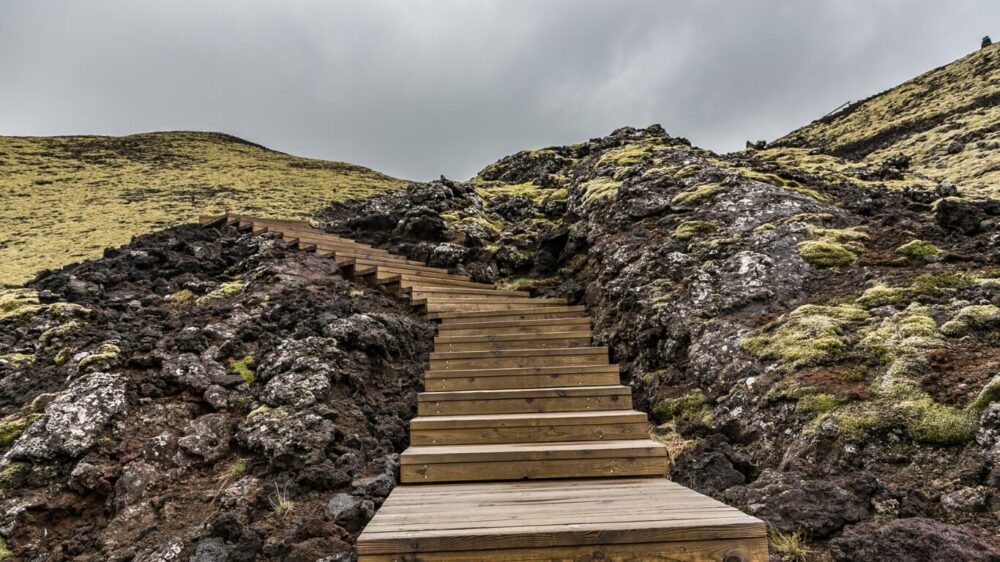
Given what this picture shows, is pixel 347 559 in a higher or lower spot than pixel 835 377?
lower

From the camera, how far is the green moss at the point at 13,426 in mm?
5590

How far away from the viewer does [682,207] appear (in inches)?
385

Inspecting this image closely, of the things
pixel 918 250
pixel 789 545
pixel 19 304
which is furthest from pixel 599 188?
pixel 19 304

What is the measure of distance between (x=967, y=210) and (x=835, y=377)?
404cm

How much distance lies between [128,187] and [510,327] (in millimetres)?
22757

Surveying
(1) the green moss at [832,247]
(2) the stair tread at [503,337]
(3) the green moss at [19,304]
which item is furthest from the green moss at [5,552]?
(1) the green moss at [832,247]

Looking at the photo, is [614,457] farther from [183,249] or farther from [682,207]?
[183,249]

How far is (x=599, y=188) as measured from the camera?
485 inches

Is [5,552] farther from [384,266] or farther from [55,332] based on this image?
[384,266]

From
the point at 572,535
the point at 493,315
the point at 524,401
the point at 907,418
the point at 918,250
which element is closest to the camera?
the point at 572,535

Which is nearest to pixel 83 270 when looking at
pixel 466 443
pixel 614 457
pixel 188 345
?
pixel 188 345

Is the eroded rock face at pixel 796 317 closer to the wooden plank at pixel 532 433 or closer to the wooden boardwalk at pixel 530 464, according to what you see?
the wooden plank at pixel 532 433

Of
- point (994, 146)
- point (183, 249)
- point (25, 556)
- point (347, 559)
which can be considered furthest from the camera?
point (994, 146)

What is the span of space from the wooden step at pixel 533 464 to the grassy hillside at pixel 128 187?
38.0ft
